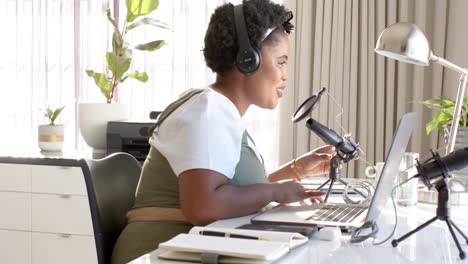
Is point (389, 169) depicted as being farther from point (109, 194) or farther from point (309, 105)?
point (109, 194)

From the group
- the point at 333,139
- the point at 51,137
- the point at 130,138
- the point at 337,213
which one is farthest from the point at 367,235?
the point at 51,137

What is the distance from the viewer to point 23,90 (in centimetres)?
448

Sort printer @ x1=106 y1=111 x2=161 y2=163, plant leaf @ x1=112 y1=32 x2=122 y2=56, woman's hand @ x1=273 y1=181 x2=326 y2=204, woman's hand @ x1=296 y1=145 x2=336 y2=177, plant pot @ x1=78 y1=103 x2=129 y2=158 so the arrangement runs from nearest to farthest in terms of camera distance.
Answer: woman's hand @ x1=273 y1=181 x2=326 y2=204, woman's hand @ x1=296 y1=145 x2=336 y2=177, printer @ x1=106 y1=111 x2=161 y2=163, plant pot @ x1=78 y1=103 x2=129 y2=158, plant leaf @ x1=112 y1=32 x2=122 y2=56

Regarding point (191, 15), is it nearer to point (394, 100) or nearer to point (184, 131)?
point (394, 100)

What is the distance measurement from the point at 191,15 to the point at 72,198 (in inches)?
61.7

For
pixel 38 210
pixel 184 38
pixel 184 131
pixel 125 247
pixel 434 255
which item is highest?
pixel 184 38

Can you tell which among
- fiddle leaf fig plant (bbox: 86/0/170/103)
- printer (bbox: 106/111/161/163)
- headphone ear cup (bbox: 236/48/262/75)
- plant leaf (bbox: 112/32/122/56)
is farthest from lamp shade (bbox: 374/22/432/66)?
plant leaf (bbox: 112/32/122/56)

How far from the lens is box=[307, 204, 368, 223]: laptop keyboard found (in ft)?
4.89

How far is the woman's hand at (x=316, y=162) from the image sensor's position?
2.03m

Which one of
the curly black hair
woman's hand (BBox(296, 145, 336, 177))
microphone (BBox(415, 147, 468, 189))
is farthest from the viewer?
woman's hand (BBox(296, 145, 336, 177))

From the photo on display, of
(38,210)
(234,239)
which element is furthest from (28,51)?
(234,239)

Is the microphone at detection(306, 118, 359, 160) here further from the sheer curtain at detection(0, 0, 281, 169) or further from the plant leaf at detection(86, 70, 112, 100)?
the sheer curtain at detection(0, 0, 281, 169)

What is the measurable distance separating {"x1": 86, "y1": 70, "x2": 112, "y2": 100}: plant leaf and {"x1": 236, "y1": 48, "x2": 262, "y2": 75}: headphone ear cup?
187cm

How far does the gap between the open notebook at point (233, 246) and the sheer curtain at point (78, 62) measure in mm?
2691
